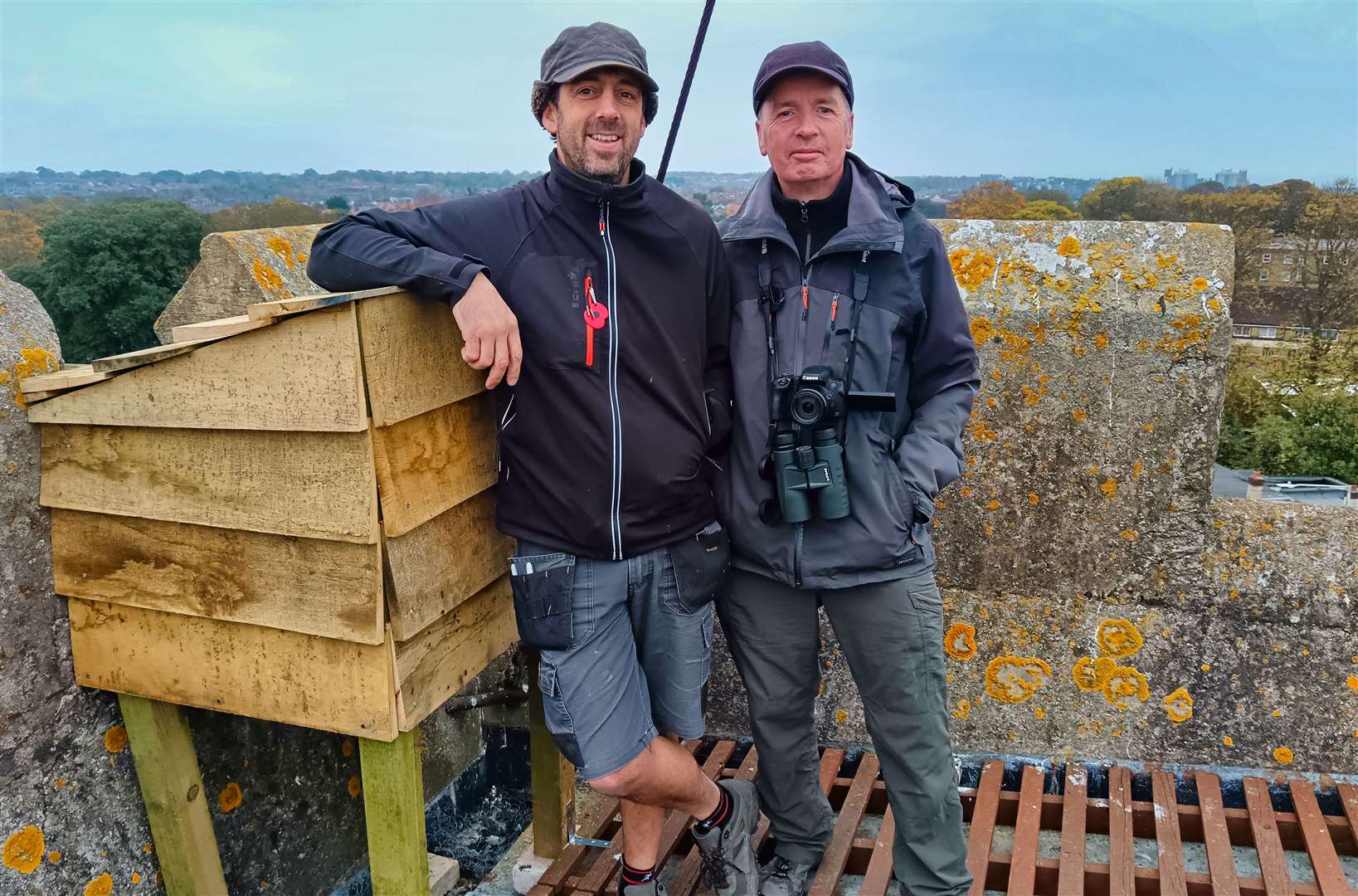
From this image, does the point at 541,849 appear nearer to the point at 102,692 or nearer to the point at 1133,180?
the point at 102,692

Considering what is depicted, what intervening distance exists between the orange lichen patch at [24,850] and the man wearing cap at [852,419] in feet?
5.10

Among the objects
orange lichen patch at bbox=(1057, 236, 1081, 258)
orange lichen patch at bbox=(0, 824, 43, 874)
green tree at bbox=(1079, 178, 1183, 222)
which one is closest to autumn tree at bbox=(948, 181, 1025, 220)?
green tree at bbox=(1079, 178, 1183, 222)

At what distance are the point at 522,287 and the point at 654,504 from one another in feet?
1.75

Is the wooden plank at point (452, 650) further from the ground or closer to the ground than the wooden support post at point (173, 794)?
further from the ground

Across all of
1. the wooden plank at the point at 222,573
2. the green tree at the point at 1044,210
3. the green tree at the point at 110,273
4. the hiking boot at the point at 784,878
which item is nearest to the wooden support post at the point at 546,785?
the hiking boot at the point at 784,878

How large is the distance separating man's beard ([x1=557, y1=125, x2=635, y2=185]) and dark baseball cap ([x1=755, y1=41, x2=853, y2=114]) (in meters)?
0.46

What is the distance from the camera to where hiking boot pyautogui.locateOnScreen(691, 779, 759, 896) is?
231cm

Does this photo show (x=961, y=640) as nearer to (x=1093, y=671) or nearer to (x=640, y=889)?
(x=1093, y=671)

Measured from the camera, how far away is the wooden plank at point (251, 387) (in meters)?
1.59

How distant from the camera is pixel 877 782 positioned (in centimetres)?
281

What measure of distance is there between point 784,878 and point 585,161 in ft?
6.00

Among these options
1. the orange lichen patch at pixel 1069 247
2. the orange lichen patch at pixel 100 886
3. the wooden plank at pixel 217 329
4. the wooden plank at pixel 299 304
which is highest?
the orange lichen patch at pixel 1069 247

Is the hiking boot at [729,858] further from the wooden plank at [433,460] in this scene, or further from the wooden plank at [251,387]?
the wooden plank at [251,387]

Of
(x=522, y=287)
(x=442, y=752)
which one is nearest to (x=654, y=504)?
(x=522, y=287)
